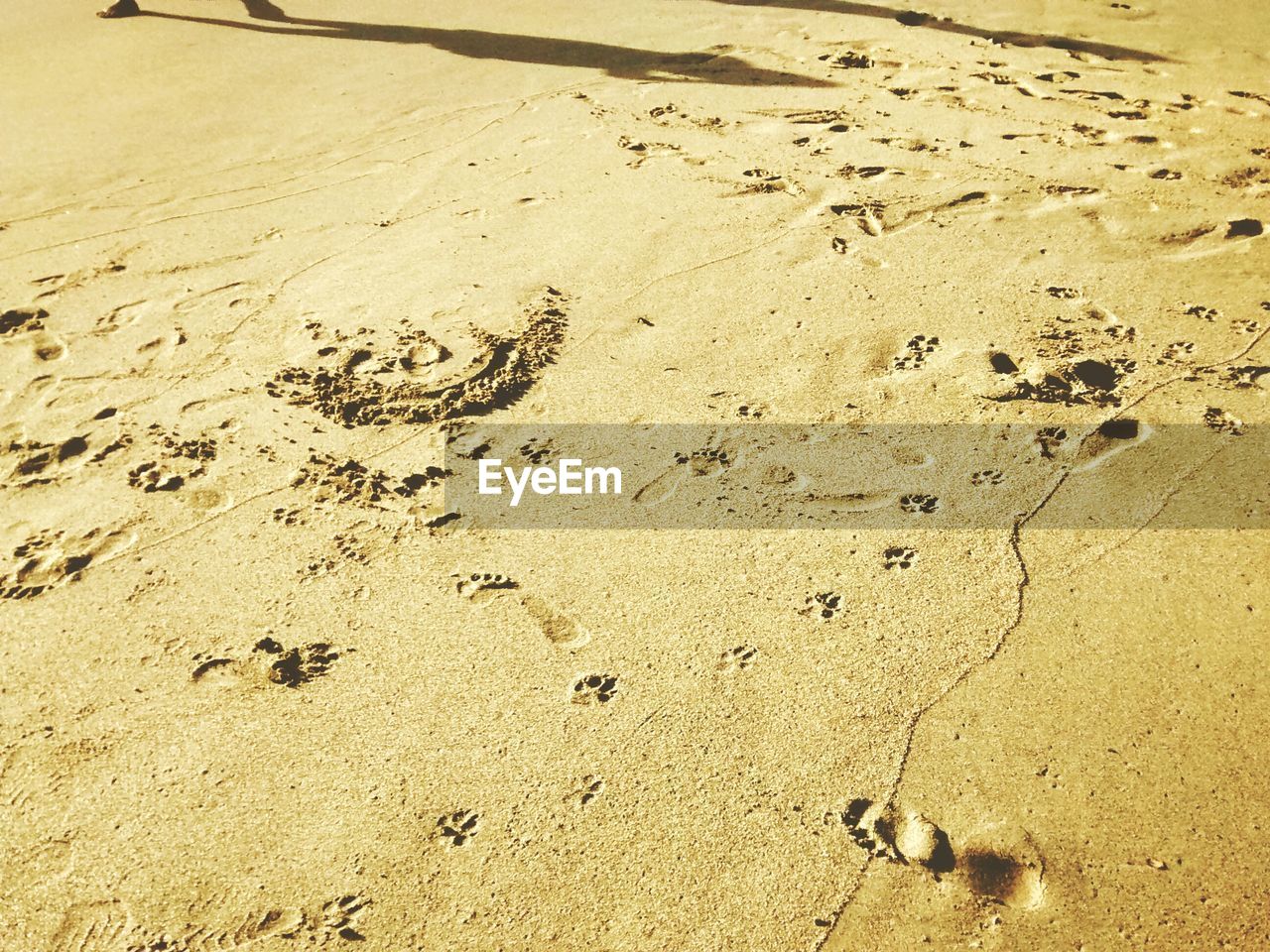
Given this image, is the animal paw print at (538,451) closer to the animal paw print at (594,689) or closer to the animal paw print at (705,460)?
the animal paw print at (705,460)

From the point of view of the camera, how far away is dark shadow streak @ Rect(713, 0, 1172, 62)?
4.93 m

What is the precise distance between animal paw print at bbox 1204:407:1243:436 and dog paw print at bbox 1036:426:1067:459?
434 mm

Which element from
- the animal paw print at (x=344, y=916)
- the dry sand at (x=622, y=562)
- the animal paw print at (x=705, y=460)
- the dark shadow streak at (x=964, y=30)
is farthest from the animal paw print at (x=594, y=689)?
the dark shadow streak at (x=964, y=30)

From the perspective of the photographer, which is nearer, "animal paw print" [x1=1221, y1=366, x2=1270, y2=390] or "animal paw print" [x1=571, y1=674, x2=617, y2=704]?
"animal paw print" [x1=571, y1=674, x2=617, y2=704]

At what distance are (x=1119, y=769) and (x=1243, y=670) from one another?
17.5 inches

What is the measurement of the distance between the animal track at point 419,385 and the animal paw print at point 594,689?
44.1 inches

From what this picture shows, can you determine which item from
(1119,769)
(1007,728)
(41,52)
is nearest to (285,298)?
(1007,728)

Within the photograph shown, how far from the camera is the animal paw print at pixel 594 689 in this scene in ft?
6.47

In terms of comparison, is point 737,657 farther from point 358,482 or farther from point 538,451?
point 358,482

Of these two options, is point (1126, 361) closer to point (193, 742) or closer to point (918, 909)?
point (918, 909)

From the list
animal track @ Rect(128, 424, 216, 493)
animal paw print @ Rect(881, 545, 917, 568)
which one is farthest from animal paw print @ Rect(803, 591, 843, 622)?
animal track @ Rect(128, 424, 216, 493)

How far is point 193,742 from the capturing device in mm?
1957

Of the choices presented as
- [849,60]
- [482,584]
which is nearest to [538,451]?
[482,584]

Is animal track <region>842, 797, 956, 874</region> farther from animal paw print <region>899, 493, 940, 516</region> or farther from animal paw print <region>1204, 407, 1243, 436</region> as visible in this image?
animal paw print <region>1204, 407, 1243, 436</region>
